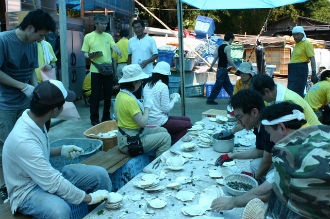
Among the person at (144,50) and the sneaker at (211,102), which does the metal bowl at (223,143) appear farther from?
the sneaker at (211,102)

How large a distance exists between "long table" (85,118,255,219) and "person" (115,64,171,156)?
0.40 meters

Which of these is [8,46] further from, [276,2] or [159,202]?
[276,2]

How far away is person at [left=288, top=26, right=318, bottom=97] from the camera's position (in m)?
6.63

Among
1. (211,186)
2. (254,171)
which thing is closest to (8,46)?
(211,186)

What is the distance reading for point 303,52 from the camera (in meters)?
6.73

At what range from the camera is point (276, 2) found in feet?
16.9

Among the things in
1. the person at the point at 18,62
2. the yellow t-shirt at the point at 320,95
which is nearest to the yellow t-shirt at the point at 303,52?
the yellow t-shirt at the point at 320,95

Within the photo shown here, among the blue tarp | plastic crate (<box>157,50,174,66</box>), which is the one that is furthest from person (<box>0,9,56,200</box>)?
plastic crate (<box>157,50,174,66</box>)

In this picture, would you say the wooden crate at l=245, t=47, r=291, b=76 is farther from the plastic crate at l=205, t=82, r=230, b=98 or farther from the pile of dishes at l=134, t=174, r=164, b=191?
the pile of dishes at l=134, t=174, r=164, b=191

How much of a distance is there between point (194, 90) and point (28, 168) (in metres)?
7.80

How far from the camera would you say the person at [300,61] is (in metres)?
6.63

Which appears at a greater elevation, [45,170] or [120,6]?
[120,6]

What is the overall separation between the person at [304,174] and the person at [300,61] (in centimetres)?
570

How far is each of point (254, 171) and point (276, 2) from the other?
3.41m
